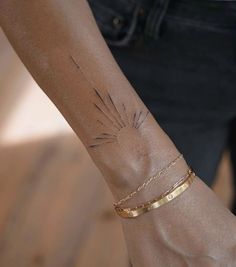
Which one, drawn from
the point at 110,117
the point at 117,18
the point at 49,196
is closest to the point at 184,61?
the point at 117,18

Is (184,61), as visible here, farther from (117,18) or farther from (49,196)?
(49,196)

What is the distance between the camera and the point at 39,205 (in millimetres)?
1555

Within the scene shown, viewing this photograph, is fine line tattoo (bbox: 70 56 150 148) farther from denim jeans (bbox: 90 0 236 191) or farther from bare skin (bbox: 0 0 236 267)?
denim jeans (bbox: 90 0 236 191)

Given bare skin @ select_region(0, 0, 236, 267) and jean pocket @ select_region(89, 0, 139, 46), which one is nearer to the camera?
bare skin @ select_region(0, 0, 236, 267)

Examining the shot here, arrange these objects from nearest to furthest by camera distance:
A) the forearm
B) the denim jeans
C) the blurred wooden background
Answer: the forearm, the denim jeans, the blurred wooden background

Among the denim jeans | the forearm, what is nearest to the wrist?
the forearm

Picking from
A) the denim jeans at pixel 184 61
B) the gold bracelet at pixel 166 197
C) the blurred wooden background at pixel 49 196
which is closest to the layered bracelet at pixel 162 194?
the gold bracelet at pixel 166 197

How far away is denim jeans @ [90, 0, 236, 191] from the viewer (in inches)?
27.2

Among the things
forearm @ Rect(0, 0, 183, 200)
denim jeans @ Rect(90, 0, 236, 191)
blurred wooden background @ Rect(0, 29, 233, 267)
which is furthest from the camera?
blurred wooden background @ Rect(0, 29, 233, 267)

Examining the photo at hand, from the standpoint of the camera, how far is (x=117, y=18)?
72cm

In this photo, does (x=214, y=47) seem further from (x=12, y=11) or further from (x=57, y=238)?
(x=57, y=238)

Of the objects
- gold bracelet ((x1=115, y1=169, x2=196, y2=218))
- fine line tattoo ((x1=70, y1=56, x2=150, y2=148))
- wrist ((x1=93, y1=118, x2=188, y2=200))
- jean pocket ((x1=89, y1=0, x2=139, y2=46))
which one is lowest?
gold bracelet ((x1=115, y1=169, x2=196, y2=218))

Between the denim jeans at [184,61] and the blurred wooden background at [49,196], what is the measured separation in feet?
1.56

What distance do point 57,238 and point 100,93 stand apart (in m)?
1.00
